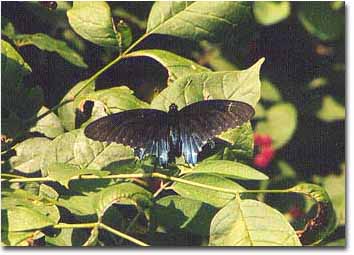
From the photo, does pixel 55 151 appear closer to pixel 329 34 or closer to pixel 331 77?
pixel 329 34

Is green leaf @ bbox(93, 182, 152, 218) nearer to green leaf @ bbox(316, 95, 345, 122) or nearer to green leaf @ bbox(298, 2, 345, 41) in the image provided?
green leaf @ bbox(298, 2, 345, 41)

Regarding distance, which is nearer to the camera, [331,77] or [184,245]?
[184,245]

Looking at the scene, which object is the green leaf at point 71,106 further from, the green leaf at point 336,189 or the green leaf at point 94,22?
the green leaf at point 336,189

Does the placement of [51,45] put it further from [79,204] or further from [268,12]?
[268,12]

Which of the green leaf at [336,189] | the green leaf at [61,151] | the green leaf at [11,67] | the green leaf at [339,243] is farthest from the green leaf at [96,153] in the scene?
the green leaf at [336,189]

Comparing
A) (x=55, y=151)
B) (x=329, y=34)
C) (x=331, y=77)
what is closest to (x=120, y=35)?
(x=55, y=151)

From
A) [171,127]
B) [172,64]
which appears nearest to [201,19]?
[172,64]
